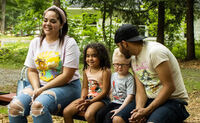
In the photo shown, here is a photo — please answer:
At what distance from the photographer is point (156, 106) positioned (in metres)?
3.01

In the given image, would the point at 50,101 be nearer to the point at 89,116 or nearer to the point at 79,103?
the point at 79,103

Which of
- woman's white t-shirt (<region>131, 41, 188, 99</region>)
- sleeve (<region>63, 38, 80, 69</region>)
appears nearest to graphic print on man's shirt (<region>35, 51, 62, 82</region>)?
sleeve (<region>63, 38, 80, 69</region>)

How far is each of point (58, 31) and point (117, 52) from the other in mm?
911

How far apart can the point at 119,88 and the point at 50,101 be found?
79 cm

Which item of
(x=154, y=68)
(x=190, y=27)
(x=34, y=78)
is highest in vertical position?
(x=190, y=27)

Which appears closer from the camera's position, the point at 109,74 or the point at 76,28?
the point at 109,74

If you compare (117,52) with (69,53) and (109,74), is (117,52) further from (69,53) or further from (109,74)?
(69,53)

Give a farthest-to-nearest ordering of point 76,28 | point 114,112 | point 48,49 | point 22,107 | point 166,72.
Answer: point 76,28
point 48,49
point 22,107
point 114,112
point 166,72

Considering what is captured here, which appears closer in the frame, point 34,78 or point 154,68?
point 154,68

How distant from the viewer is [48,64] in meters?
3.70

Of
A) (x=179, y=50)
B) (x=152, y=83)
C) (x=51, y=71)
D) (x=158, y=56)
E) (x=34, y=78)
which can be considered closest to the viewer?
(x=158, y=56)

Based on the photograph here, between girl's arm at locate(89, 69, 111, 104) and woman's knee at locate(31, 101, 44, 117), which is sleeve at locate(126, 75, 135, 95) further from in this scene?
woman's knee at locate(31, 101, 44, 117)

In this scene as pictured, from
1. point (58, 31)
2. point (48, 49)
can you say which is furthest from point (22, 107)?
point (58, 31)

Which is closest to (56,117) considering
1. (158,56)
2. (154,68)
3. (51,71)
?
(51,71)
